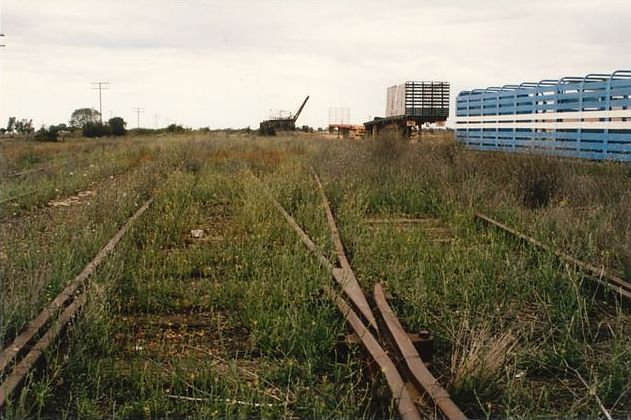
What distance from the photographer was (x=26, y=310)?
395 centimetres

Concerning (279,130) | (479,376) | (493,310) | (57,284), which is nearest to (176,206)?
(57,284)

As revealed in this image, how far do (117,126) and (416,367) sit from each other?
228 feet

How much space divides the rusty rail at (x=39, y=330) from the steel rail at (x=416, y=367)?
182cm

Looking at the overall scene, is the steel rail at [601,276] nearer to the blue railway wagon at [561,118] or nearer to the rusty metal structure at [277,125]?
the blue railway wagon at [561,118]

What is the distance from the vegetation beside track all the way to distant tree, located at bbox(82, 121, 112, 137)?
59.5 metres

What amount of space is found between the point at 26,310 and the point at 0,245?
2.40 metres

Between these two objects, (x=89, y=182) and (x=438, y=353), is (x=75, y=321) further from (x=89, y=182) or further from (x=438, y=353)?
(x=89, y=182)

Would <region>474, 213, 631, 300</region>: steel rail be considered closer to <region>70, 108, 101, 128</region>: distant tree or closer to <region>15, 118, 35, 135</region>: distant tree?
<region>15, 118, 35, 135</region>: distant tree

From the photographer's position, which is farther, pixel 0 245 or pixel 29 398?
pixel 0 245

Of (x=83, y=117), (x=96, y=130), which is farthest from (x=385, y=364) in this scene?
(x=83, y=117)

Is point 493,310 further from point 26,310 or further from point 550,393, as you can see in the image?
point 26,310

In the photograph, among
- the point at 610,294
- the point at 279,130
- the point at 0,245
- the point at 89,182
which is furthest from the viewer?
the point at 279,130

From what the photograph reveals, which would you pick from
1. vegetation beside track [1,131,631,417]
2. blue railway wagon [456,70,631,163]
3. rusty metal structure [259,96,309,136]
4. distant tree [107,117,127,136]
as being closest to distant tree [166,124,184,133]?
distant tree [107,117,127,136]

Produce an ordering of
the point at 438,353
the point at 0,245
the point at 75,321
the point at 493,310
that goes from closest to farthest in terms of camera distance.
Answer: the point at 438,353 → the point at 75,321 → the point at 493,310 → the point at 0,245
